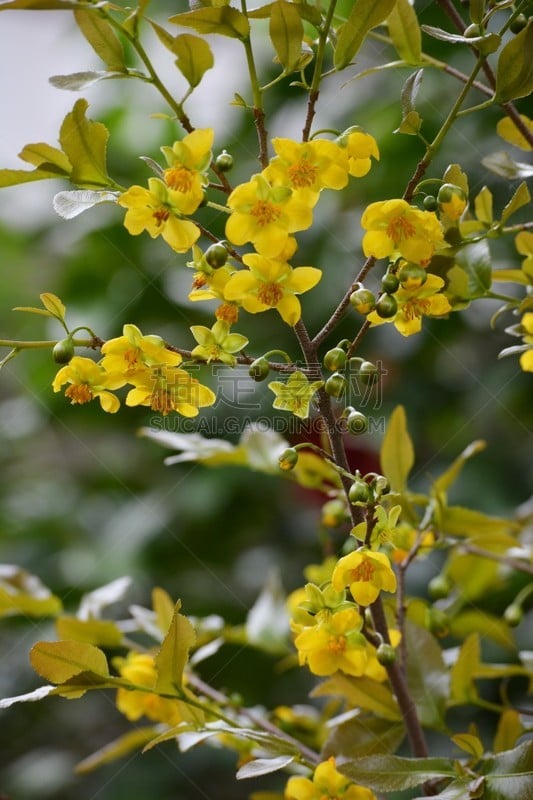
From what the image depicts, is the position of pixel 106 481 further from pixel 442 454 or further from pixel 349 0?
pixel 349 0

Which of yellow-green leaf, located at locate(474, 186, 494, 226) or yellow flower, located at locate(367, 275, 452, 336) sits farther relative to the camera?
yellow-green leaf, located at locate(474, 186, 494, 226)

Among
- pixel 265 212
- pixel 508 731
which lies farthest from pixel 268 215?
pixel 508 731

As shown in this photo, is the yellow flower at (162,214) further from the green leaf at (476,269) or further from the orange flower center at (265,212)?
the green leaf at (476,269)

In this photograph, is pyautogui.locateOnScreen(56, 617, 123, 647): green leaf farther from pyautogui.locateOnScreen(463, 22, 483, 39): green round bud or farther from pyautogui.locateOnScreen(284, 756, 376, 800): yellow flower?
pyautogui.locateOnScreen(463, 22, 483, 39): green round bud

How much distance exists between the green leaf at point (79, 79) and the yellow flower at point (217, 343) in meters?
0.11

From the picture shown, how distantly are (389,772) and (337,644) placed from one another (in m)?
0.06

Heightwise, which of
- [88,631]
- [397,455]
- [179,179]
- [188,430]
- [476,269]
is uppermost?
[179,179]

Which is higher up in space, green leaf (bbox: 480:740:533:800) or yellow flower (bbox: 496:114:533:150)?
yellow flower (bbox: 496:114:533:150)

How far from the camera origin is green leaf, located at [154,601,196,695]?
0.39 m

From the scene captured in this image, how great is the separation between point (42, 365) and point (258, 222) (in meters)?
1.00

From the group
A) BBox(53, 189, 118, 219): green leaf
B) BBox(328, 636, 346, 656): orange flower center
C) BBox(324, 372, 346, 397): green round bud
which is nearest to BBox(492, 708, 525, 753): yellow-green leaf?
BBox(328, 636, 346, 656): orange flower center

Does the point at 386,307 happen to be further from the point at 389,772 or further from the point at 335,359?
the point at 389,772

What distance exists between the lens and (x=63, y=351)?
37 centimetres

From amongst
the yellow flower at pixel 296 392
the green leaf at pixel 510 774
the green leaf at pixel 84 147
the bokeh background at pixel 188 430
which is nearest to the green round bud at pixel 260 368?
the yellow flower at pixel 296 392
